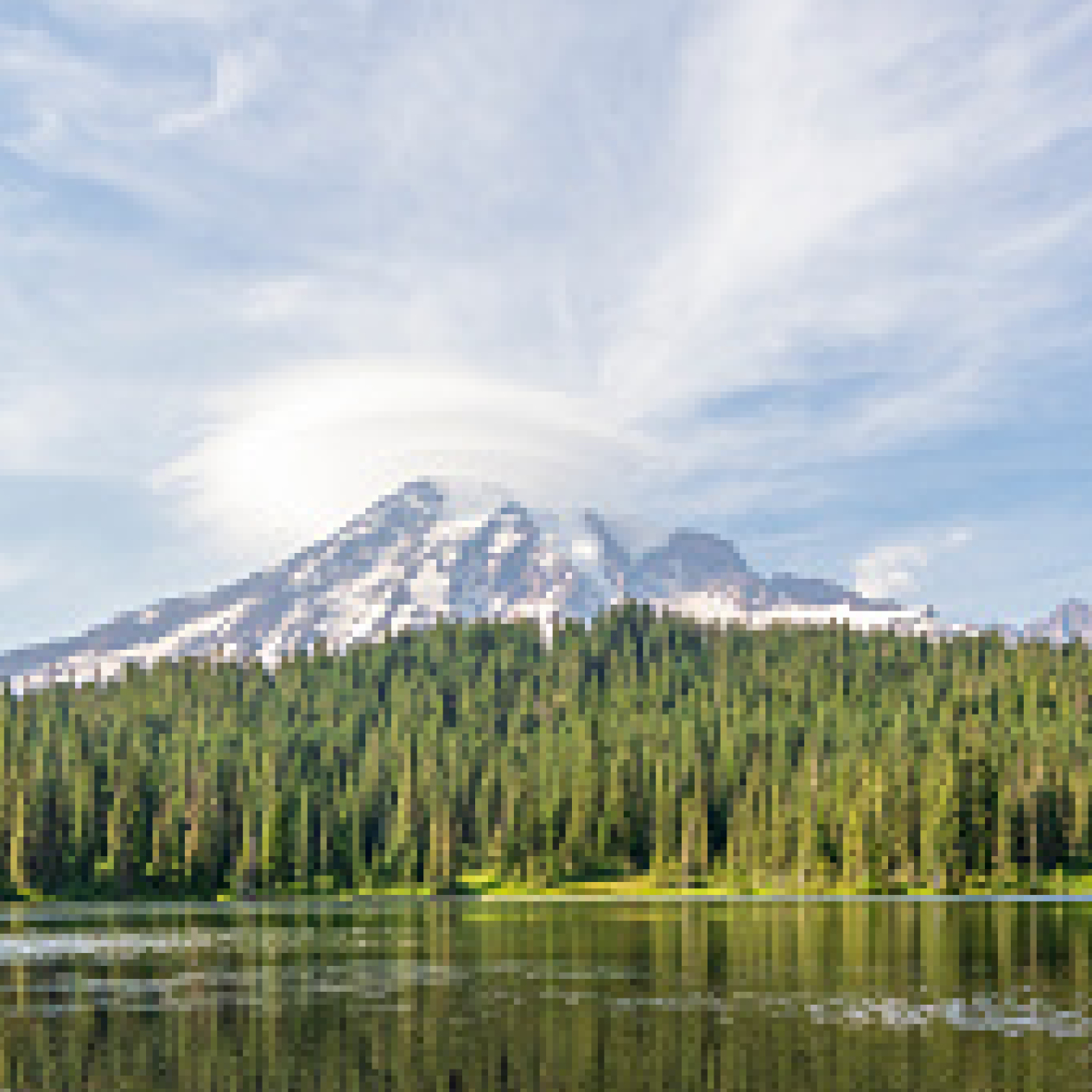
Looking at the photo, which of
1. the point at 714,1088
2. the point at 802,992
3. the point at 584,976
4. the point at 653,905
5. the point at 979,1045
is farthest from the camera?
the point at 653,905

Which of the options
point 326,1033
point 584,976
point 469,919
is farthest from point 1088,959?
point 469,919

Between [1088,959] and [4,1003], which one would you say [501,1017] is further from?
[1088,959]

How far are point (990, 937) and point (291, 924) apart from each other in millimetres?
72591

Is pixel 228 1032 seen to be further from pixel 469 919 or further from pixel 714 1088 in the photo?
pixel 469 919

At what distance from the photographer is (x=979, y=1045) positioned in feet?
197

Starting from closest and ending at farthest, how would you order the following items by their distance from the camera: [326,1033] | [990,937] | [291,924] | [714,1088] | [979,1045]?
1. [714,1088]
2. [979,1045]
3. [326,1033]
4. [990,937]
5. [291,924]

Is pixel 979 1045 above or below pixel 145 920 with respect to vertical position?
above

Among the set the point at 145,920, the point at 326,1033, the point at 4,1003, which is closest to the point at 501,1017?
the point at 326,1033

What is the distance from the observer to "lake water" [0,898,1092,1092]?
56.8 m

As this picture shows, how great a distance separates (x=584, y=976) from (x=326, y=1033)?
84.1 feet

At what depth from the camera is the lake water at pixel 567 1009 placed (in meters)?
56.8

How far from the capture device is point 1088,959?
310 feet

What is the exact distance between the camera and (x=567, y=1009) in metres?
74.4

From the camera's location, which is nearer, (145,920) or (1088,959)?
(1088,959)
